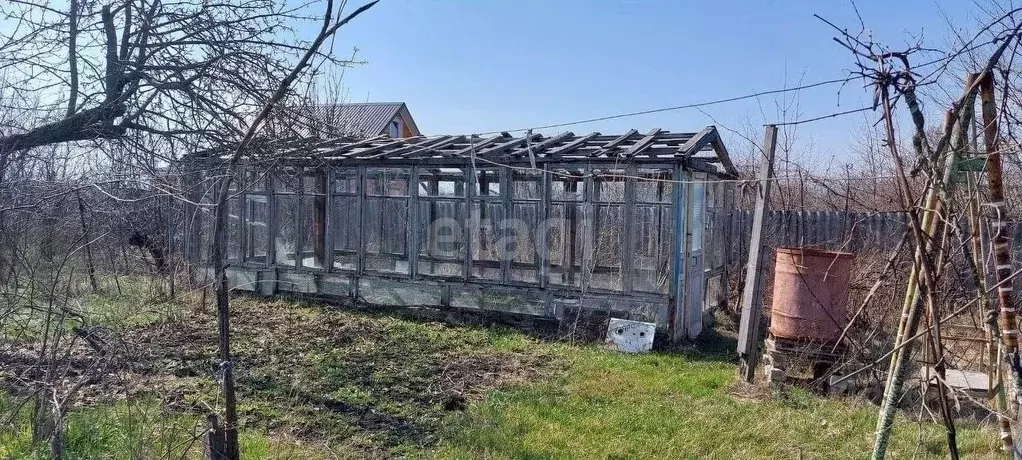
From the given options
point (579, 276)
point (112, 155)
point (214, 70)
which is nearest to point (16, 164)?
point (112, 155)

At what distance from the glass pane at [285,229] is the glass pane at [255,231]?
34 cm

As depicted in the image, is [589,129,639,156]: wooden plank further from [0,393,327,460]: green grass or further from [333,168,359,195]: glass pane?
[0,393,327,460]: green grass

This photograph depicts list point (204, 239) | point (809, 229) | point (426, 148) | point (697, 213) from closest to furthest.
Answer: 1. point (697, 213)
2. point (426, 148)
3. point (204, 239)
4. point (809, 229)

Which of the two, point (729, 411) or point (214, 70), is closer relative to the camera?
point (214, 70)

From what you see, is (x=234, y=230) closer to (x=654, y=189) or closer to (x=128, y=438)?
(x=654, y=189)

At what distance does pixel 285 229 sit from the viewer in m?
11.2

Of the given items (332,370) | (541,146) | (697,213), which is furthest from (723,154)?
(332,370)

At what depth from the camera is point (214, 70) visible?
468cm

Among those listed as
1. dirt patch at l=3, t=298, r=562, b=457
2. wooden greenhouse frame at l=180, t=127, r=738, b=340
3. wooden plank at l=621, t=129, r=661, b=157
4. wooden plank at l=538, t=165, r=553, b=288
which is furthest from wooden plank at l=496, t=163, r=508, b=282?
wooden plank at l=621, t=129, r=661, b=157

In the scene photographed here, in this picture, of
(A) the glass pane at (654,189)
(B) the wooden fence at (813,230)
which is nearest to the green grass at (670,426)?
(A) the glass pane at (654,189)

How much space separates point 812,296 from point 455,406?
329 centimetres

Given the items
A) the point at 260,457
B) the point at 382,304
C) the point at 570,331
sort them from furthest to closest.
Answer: the point at 382,304
the point at 570,331
the point at 260,457

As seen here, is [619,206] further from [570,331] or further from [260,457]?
[260,457]

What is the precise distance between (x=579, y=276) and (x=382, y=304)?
322cm
